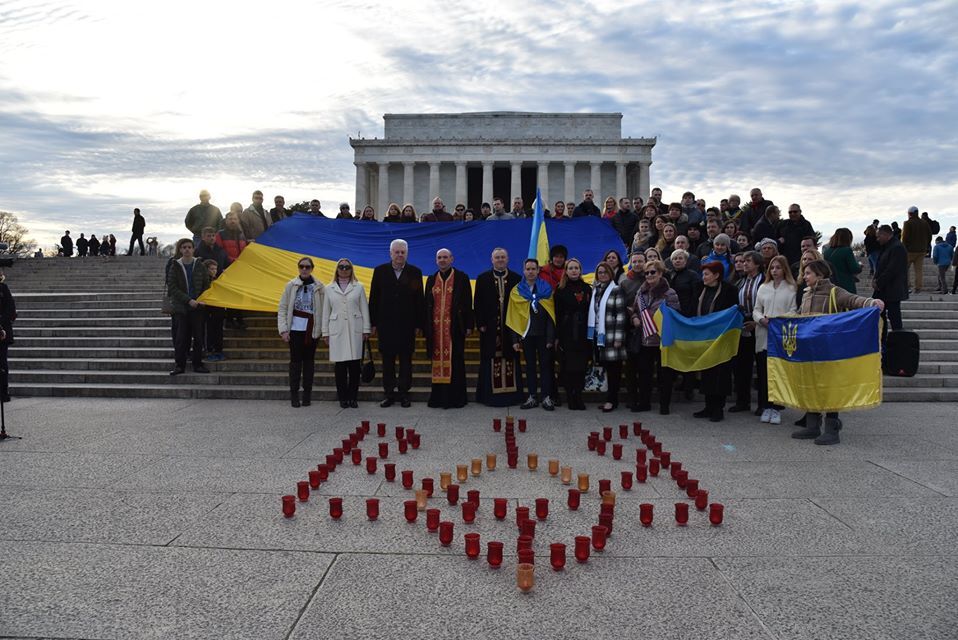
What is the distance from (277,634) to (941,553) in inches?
167


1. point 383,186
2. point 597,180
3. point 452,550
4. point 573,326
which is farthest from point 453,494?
point 383,186

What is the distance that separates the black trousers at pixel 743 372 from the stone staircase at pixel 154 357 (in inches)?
114

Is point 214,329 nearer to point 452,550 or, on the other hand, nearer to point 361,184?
point 452,550

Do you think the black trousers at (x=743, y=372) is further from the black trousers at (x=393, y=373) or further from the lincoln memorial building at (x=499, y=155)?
the lincoln memorial building at (x=499, y=155)

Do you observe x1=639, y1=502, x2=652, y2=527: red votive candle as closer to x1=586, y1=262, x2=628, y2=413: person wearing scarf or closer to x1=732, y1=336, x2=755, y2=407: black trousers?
x1=586, y1=262, x2=628, y2=413: person wearing scarf

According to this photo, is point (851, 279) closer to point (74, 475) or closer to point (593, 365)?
point (593, 365)

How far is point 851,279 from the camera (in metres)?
12.0

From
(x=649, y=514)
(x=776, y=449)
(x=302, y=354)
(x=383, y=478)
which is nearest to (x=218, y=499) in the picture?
(x=383, y=478)

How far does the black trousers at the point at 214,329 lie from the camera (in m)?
12.8

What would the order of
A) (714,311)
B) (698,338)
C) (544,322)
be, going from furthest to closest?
(544,322), (714,311), (698,338)

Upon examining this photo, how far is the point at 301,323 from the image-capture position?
10484 millimetres

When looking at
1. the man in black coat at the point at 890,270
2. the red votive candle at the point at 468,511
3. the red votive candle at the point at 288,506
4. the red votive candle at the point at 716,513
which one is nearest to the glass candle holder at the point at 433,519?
the red votive candle at the point at 468,511

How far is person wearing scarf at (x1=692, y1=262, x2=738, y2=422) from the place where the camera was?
9508 mm

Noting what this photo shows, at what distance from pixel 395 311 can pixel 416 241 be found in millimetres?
5070
